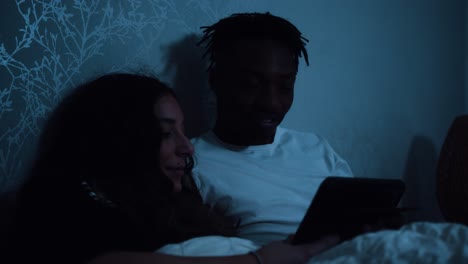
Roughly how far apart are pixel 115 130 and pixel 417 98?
5.26ft

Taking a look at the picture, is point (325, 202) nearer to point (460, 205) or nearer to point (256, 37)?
point (256, 37)

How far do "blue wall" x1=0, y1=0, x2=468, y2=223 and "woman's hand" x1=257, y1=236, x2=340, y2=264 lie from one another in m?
0.54

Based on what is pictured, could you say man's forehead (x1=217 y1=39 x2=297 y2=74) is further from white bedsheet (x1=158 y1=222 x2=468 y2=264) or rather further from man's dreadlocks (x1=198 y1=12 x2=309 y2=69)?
white bedsheet (x1=158 y1=222 x2=468 y2=264)

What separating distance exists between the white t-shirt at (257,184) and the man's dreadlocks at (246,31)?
256mm

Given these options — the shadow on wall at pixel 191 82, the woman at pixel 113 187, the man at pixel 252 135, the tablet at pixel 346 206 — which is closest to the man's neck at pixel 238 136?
the man at pixel 252 135

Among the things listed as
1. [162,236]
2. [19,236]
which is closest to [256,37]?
[162,236]

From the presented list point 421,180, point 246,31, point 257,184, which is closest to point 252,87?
point 246,31

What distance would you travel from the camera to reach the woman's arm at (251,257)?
0.67 meters

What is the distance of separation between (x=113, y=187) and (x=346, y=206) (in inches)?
17.8

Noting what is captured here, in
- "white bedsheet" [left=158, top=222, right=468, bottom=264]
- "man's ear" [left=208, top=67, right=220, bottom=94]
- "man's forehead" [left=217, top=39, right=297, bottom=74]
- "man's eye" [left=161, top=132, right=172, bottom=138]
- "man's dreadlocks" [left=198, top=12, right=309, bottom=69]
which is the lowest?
"white bedsheet" [left=158, top=222, right=468, bottom=264]

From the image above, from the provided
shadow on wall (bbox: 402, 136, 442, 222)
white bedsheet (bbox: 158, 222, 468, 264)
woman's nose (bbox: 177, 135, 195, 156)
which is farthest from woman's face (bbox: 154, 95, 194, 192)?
shadow on wall (bbox: 402, 136, 442, 222)

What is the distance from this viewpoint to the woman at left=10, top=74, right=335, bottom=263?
68cm

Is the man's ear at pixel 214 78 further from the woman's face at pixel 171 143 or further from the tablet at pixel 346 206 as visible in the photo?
the tablet at pixel 346 206

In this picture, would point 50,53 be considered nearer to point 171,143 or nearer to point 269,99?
point 171,143
